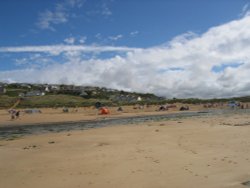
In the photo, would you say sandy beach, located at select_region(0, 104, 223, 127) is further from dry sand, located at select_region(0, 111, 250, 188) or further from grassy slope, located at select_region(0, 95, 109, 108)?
dry sand, located at select_region(0, 111, 250, 188)

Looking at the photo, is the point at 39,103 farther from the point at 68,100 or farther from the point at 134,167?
the point at 134,167

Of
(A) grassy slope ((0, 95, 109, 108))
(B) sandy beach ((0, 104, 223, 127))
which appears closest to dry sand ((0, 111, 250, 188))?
(B) sandy beach ((0, 104, 223, 127))

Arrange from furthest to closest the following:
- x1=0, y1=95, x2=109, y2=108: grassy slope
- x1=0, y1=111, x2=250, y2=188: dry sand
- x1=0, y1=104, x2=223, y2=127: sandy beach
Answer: x1=0, y1=95, x2=109, y2=108: grassy slope, x1=0, y1=104, x2=223, y2=127: sandy beach, x1=0, y1=111, x2=250, y2=188: dry sand

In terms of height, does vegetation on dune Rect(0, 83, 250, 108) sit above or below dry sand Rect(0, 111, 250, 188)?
above

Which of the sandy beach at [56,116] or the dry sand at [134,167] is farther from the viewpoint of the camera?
the sandy beach at [56,116]

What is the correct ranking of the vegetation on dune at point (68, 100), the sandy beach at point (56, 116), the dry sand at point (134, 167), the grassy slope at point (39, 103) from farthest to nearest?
the vegetation on dune at point (68, 100) → the grassy slope at point (39, 103) → the sandy beach at point (56, 116) → the dry sand at point (134, 167)

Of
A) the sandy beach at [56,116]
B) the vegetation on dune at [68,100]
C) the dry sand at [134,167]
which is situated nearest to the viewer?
the dry sand at [134,167]

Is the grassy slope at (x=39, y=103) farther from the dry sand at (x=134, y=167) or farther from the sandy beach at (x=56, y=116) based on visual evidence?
the dry sand at (x=134, y=167)

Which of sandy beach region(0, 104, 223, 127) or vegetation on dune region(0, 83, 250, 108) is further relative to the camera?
vegetation on dune region(0, 83, 250, 108)

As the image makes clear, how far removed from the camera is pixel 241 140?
46.6 ft

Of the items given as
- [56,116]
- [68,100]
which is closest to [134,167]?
[56,116]

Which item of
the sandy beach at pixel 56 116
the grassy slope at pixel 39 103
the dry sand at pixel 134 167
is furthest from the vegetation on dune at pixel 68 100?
the dry sand at pixel 134 167

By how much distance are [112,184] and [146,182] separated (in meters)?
0.88

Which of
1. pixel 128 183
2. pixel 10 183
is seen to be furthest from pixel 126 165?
pixel 10 183
